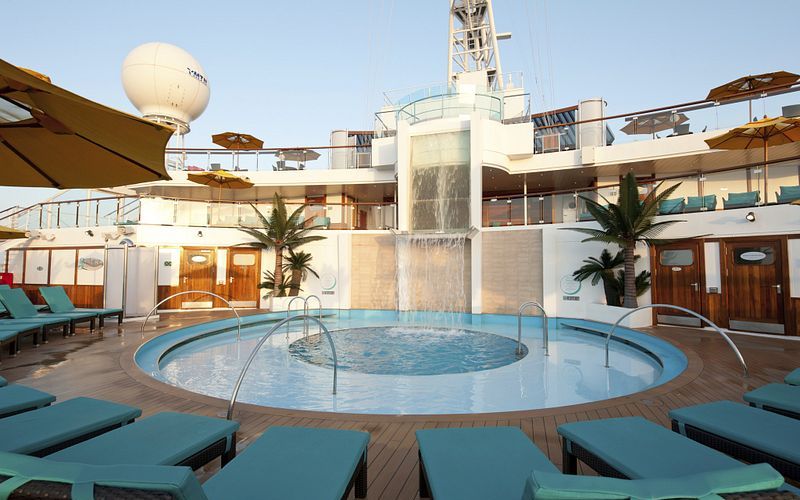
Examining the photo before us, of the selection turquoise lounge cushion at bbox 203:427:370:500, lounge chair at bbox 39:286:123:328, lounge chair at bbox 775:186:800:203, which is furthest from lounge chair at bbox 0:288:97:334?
lounge chair at bbox 775:186:800:203

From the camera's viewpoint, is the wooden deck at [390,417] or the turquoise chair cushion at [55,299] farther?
the turquoise chair cushion at [55,299]

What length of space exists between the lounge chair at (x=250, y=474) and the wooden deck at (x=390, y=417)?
1.76 feet

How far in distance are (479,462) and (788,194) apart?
11427mm

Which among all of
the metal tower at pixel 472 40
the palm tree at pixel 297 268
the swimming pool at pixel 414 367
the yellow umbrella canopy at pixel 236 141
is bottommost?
the swimming pool at pixel 414 367

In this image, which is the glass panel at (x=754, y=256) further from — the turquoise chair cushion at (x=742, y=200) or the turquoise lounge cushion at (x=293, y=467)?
the turquoise lounge cushion at (x=293, y=467)

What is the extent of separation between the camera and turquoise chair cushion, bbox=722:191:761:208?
10188 mm

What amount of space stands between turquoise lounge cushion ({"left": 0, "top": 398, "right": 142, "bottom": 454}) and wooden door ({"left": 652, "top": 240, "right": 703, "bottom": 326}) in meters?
12.6

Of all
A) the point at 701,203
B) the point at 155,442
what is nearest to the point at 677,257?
the point at 701,203

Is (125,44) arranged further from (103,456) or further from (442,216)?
(103,456)

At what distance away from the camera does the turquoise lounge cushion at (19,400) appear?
361 centimetres

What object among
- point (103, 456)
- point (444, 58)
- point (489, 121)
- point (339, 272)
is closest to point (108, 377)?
point (103, 456)

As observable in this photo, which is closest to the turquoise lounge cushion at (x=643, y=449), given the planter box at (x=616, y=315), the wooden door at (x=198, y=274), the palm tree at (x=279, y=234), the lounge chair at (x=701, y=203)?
the planter box at (x=616, y=315)

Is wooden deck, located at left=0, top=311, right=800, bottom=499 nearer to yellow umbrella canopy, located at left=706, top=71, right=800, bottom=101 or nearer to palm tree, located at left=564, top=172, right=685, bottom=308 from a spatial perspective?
palm tree, located at left=564, top=172, right=685, bottom=308

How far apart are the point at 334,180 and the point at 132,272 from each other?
8.73 m
